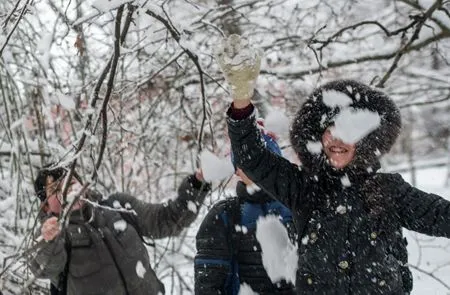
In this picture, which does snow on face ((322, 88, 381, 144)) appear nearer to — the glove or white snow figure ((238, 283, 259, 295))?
the glove

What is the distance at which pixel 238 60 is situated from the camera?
155 cm

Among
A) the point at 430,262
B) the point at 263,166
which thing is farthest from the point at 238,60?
the point at 430,262

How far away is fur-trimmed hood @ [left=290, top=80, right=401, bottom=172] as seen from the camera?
1.83 m

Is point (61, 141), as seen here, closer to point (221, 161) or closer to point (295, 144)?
point (221, 161)

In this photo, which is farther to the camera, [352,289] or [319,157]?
[319,157]

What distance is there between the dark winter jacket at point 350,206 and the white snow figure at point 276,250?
32 cm

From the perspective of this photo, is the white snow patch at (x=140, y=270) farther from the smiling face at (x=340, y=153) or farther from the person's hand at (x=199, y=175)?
the smiling face at (x=340, y=153)

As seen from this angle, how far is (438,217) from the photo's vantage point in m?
1.70

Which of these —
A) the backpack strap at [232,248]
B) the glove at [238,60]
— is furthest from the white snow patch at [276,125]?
the glove at [238,60]

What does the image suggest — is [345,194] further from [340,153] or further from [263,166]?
[263,166]

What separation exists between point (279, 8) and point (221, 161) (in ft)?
9.97

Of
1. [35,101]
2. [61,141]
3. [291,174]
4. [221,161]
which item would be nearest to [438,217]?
[291,174]

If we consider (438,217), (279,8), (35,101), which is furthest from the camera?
(279,8)

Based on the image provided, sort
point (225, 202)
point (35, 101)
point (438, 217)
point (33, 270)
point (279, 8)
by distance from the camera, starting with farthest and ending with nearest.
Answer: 1. point (279, 8)
2. point (35, 101)
3. point (33, 270)
4. point (225, 202)
5. point (438, 217)
